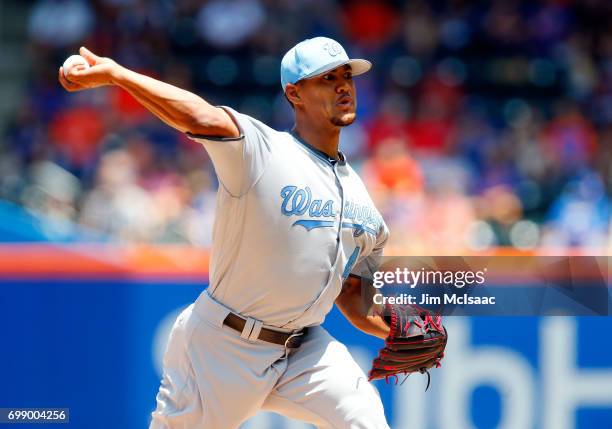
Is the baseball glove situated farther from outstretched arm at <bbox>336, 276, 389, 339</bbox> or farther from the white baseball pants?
the white baseball pants

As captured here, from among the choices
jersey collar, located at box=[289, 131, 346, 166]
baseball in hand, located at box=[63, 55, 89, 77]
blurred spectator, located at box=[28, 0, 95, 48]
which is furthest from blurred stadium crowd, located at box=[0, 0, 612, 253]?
baseball in hand, located at box=[63, 55, 89, 77]

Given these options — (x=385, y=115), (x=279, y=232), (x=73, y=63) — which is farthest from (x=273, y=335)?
(x=385, y=115)

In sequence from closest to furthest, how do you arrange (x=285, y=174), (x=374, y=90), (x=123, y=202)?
1. (x=285, y=174)
2. (x=123, y=202)
3. (x=374, y=90)

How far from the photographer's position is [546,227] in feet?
27.6

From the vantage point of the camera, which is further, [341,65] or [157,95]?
[341,65]

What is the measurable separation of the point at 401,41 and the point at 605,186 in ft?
10.5

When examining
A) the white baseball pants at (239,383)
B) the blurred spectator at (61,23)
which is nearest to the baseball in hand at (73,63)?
the white baseball pants at (239,383)

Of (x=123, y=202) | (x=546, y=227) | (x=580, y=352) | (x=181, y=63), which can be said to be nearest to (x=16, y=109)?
(x=181, y=63)

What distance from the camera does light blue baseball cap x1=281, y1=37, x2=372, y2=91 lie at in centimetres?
404

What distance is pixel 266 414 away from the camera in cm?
554

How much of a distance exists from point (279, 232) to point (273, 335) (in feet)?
1.44

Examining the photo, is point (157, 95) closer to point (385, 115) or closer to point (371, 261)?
point (371, 261)

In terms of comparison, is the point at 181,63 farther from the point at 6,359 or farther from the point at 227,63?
the point at 6,359

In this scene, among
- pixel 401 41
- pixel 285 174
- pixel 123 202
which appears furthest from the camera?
pixel 401 41
